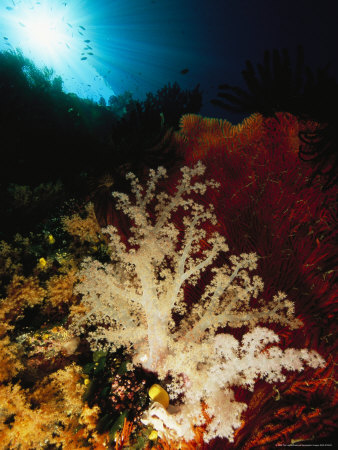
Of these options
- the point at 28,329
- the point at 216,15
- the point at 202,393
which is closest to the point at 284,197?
the point at 202,393

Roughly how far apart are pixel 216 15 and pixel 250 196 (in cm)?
5191

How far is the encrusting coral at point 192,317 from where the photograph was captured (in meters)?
1.97

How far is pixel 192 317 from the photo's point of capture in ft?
7.56

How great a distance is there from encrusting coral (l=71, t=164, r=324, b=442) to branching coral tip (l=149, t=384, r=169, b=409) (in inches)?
2.0

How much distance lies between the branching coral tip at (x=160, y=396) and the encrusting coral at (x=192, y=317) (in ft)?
0.17

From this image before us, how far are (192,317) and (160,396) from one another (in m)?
0.80

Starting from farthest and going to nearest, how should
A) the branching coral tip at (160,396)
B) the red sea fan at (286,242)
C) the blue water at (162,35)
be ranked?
the blue water at (162,35), the branching coral tip at (160,396), the red sea fan at (286,242)

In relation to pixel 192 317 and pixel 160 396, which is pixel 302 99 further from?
pixel 160 396

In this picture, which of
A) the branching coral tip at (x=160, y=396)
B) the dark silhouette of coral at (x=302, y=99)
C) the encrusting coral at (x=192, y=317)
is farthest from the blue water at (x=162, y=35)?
the branching coral tip at (x=160, y=396)

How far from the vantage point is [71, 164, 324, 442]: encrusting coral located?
197cm

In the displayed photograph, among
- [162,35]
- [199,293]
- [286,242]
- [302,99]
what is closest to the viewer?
[286,242]

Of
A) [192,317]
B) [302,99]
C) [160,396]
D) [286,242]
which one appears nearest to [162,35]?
[302,99]

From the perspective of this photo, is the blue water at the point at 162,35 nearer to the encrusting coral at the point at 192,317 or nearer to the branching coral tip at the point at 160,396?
the encrusting coral at the point at 192,317

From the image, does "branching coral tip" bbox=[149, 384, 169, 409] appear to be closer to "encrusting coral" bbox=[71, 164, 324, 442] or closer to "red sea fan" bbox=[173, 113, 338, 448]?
"encrusting coral" bbox=[71, 164, 324, 442]
